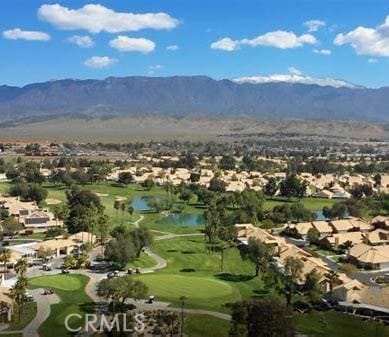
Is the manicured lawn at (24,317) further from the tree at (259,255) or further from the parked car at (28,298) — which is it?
the tree at (259,255)

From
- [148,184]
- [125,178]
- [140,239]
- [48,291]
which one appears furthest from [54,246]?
[125,178]

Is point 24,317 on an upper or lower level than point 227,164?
lower

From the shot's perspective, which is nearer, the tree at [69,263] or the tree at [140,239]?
the tree at [69,263]

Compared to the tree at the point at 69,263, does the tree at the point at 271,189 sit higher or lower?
higher

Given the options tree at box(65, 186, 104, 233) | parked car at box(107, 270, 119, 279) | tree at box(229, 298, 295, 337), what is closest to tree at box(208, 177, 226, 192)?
tree at box(65, 186, 104, 233)

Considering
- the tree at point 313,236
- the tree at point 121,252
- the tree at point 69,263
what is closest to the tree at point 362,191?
the tree at point 313,236

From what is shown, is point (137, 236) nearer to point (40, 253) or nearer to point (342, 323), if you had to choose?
point (40, 253)

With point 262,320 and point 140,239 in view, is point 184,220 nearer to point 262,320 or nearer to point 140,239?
point 140,239
